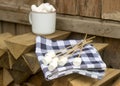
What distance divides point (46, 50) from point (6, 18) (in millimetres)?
558

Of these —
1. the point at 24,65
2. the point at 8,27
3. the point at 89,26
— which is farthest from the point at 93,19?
the point at 8,27

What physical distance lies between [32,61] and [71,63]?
0.63 feet

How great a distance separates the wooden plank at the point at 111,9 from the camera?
62.5 inches

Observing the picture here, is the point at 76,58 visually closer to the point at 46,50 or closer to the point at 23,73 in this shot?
the point at 46,50

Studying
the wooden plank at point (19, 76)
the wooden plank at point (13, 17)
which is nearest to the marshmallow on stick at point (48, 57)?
the wooden plank at point (19, 76)

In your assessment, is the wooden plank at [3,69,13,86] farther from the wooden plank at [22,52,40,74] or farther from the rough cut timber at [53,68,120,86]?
the rough cut timber at [53,68,120,86]

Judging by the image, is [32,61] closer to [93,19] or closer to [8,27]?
[93,19]

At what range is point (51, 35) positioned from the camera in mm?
1672

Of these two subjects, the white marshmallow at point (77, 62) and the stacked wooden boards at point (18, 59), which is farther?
the stacked wooden boards at point (18, 59)

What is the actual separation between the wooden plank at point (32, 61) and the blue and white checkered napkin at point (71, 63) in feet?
0.12

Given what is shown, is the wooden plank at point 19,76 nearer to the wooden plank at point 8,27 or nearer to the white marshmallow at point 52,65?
the white marshmallow at point 52,65

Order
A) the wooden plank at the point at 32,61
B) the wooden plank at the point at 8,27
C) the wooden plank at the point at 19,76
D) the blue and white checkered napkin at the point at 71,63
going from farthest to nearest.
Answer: the wooden plank at the point at 8,27
the wooden plank at the point at 19,76
the wooden plank at the point at 32,61
the blue and white checkered napkin at the point at 71,63

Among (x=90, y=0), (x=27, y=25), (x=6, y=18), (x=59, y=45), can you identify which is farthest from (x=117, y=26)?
(x=6, y=18)

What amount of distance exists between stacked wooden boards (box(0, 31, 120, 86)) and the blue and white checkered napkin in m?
0.04
